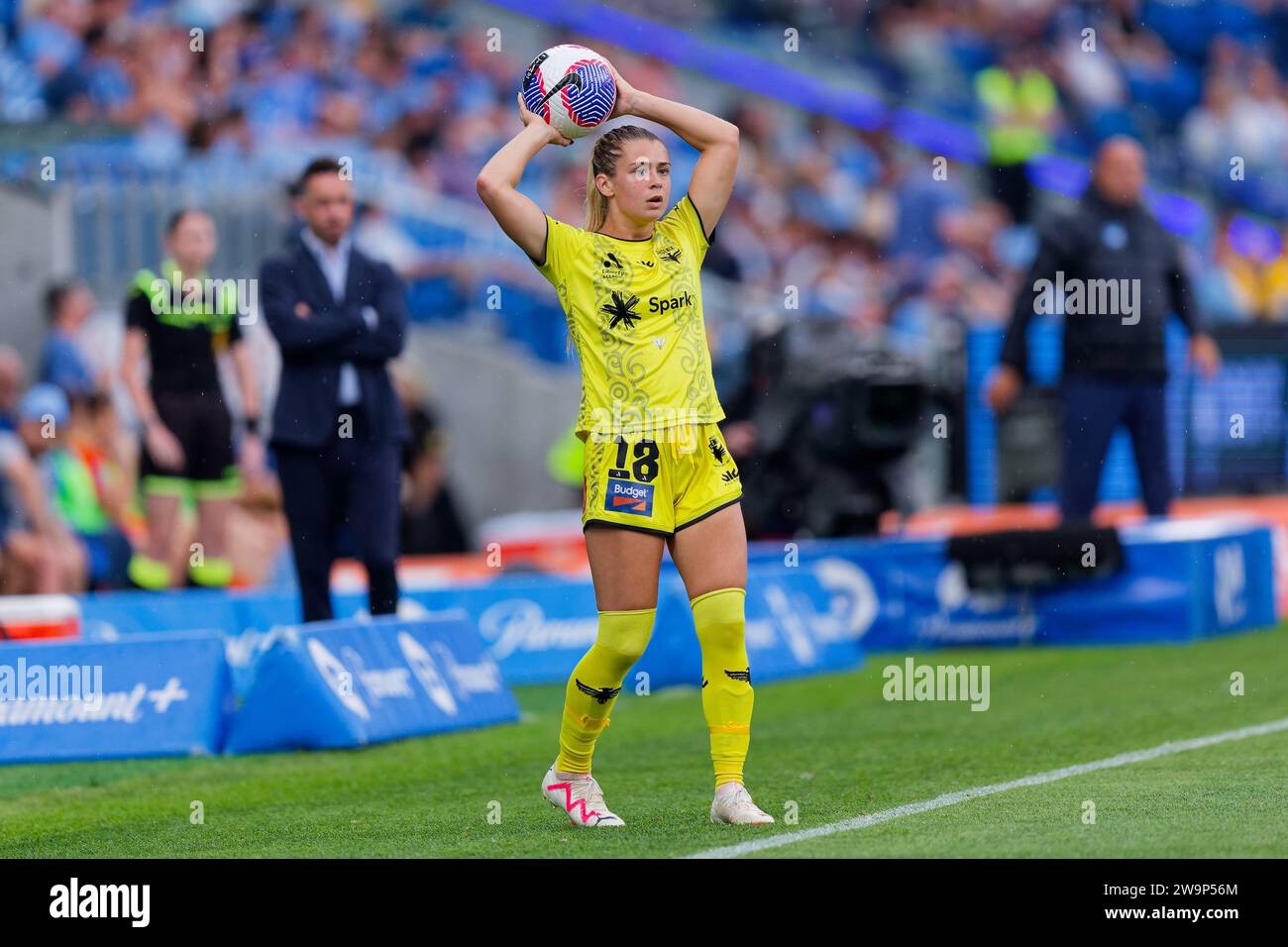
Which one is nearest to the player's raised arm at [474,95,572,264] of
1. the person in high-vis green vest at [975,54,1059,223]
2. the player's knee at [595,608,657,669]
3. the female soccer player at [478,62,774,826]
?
the female soccer player at [478,62,774,826]

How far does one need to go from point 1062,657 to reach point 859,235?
1028cm

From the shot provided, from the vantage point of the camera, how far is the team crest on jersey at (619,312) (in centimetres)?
687

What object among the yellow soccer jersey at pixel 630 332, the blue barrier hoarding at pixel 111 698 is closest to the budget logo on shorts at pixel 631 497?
the yellow soccer jersey at pixel 630 332

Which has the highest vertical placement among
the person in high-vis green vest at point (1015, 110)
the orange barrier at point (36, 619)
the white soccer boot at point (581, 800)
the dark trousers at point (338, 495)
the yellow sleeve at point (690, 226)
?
the person in high-vis green vest at point (1015, 110)

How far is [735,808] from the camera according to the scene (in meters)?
6.78

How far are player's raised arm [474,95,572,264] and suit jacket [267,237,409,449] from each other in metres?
3.31

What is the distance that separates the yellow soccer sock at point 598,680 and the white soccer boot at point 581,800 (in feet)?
0.14

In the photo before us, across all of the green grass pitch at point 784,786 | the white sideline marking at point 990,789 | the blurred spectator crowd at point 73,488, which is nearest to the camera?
the white sideline marking at point 990,789

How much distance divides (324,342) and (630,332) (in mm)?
3512

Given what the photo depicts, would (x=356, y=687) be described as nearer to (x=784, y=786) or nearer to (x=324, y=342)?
(x=324, y=342)

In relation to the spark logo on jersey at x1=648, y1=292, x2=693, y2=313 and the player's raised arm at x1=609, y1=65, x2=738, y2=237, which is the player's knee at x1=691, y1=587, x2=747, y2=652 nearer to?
the spark logo on jersey at x1=648, y1=292, x2=693, y2=313

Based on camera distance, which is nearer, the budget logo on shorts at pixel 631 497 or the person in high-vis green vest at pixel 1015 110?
the budget logo on shorts at pixel 631 497

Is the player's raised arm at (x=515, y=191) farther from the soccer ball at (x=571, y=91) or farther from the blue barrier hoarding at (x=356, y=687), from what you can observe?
the blue barrier hoarding at (x=356, y=687)
